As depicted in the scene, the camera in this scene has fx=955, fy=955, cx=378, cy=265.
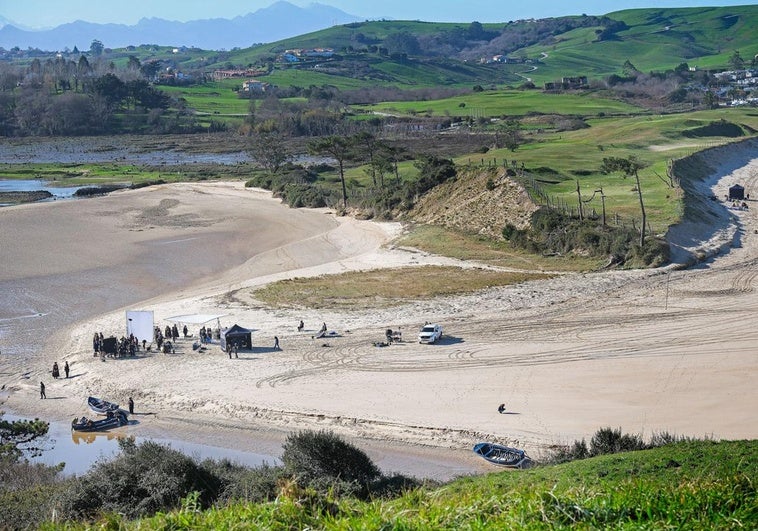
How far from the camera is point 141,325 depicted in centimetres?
3375

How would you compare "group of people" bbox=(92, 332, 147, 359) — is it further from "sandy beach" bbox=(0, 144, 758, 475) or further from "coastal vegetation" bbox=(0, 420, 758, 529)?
"coastal vegetation" bbox=(0, 420, 758, 529)

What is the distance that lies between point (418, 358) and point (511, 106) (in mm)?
106768

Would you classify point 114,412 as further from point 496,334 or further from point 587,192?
point 587,192

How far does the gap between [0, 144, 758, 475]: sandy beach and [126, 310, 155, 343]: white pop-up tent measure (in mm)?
1107

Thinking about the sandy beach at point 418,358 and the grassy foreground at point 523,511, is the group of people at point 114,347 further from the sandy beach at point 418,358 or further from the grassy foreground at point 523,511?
the grassy foreground at point 523,511

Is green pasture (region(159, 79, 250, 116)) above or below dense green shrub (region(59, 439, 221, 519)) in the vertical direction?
above

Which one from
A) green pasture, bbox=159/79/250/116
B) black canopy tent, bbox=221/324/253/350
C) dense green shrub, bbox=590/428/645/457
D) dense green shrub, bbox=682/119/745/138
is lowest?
black canopy tent, bbox=221/324/253/350

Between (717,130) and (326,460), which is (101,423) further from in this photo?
(717,130)

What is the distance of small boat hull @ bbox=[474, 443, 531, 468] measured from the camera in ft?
68.9

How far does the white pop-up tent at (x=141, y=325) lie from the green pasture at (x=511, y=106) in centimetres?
9335

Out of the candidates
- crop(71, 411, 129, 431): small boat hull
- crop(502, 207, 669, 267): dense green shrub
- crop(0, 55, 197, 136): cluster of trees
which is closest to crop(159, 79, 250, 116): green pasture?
crop(0, 55, 197, 136): cluster of trees

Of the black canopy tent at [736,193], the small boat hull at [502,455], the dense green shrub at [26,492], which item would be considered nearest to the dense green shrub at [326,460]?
the small boat hull at [502,455]

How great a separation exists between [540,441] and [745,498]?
418 inches

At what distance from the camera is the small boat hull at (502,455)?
21.0m
